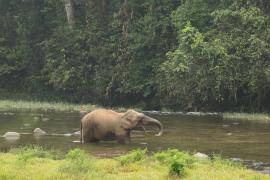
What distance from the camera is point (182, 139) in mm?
19000

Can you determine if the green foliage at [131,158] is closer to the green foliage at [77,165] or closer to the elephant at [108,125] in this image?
the green foliage at [77,165]

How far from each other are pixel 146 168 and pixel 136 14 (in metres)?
32.5

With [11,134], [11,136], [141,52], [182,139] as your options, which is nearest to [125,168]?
[182,139]

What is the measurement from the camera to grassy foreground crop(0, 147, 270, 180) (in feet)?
35.8

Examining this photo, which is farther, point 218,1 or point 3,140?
point 218,1

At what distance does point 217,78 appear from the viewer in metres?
30.9

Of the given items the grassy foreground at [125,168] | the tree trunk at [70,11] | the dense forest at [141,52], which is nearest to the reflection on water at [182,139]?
the grassy foreground at [125,168]

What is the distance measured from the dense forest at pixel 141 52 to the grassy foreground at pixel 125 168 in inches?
695

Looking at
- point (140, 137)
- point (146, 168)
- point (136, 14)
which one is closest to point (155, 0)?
point (136, 14)

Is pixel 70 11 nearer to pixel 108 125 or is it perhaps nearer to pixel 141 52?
pixel 141 52

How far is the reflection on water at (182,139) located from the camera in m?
16.2

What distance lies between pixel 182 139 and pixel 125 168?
7201mm

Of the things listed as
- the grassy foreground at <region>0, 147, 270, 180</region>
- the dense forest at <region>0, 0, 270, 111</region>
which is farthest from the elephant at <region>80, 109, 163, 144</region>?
the dense forest at <region>0, 0, 270, 111</region>

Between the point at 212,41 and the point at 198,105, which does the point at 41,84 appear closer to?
the point at 198,105
